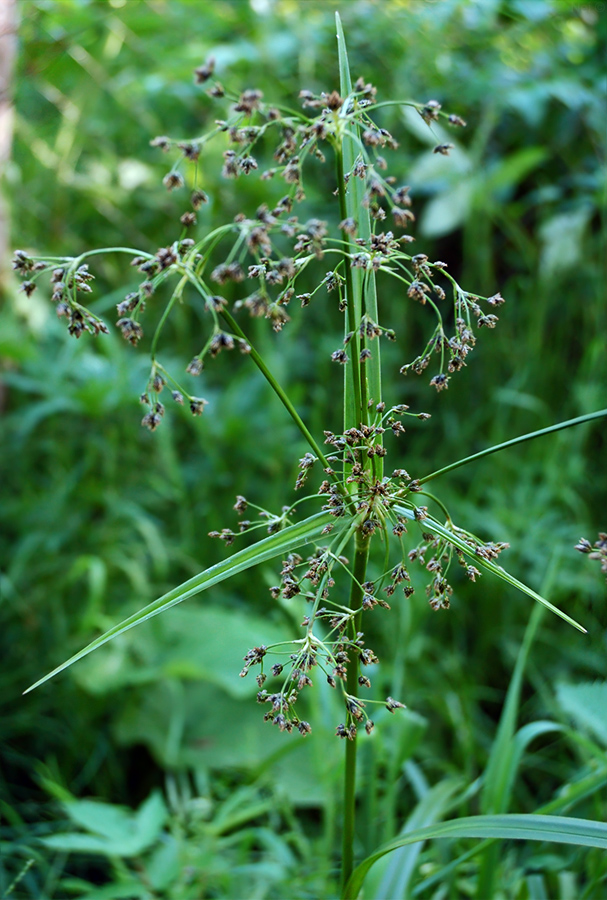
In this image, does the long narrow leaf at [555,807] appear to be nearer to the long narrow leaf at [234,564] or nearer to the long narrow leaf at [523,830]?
the long narrow leaf at [523,830]

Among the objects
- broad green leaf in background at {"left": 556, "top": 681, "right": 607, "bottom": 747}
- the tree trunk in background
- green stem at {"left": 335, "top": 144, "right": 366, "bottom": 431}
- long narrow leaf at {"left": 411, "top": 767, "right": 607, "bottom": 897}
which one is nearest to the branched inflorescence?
green stem at {"left": 335, "top": 144, "right": 366, "bottom": 431}

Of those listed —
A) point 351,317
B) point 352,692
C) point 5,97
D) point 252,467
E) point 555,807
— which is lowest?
point 555,807

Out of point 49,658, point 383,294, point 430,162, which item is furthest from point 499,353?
point 49,658

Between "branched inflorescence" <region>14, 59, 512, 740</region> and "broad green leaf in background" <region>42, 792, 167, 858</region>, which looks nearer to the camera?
"branched inflorescence" <region>14, 59, 512, 740</region>

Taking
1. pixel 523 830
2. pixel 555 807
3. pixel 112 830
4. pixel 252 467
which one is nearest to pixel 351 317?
pixel 523 830

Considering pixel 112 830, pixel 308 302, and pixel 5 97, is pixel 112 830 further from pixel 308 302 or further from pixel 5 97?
pixel 5 97

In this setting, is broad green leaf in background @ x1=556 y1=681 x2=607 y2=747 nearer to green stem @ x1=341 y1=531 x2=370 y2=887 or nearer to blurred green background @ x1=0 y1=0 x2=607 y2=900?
blurred green background @ x1=0 y1=0 x2=607 y2=900

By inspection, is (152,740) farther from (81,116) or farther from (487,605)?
(81,116)
